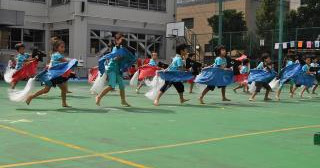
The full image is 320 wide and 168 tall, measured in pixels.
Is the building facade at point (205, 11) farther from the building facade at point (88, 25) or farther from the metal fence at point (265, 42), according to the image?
the building facade at point (88, 25)

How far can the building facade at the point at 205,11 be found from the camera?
54.8 meters

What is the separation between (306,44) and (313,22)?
1069 centimetres

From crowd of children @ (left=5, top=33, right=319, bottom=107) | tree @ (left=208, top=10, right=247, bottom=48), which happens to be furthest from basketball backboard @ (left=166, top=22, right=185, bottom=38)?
crowd of children @ (left=5, top=33, right=319, bottom=107)

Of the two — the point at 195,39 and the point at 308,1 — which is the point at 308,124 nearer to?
the point at 195,39

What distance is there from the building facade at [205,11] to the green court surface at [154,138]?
42003 millimetres

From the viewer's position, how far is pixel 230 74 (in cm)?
1477

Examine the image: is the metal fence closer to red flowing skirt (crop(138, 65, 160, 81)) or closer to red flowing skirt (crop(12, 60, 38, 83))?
red flowing skirt (crop(138, 65, 160, 81))

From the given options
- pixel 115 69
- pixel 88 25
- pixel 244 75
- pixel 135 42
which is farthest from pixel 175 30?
pixel 115 69

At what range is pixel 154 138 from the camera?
7.65 m

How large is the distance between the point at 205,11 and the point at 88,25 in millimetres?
24047

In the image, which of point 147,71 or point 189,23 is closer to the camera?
point 147,71

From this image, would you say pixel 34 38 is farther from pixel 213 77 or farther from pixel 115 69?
pixel 115 69

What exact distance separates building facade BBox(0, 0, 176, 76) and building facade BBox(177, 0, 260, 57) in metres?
12.7

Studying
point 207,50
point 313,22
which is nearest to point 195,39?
point 207,50
